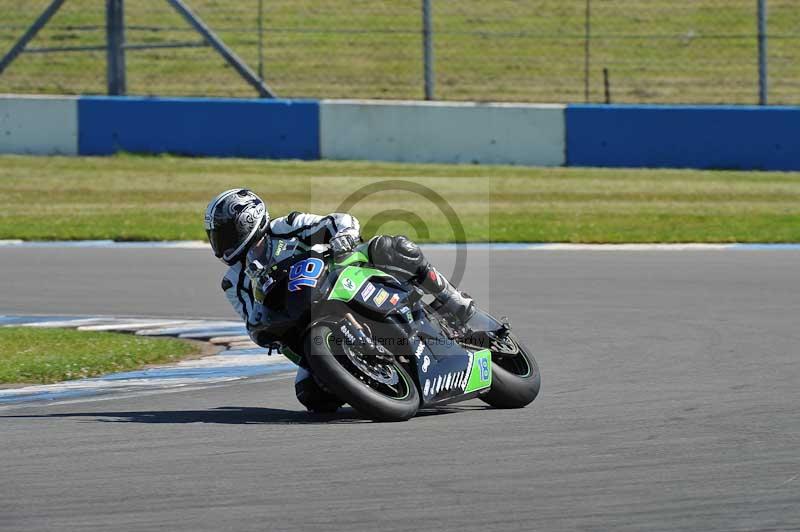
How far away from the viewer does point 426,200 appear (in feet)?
61.0

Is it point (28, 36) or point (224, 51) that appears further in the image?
point (28, 36)

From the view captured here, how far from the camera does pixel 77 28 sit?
21.8 meters

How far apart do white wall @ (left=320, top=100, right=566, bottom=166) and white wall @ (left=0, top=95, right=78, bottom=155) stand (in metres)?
3.55

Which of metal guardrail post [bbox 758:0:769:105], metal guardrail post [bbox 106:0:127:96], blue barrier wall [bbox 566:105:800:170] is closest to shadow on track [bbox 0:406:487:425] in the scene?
blue barrier wall [bbox 566:105:800:170]

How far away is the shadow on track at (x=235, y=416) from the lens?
713 centimetres

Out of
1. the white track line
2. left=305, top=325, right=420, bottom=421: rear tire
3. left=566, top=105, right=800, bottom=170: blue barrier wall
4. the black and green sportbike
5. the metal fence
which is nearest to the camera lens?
left=305, top=325, right=420, bottom=421: rear tire

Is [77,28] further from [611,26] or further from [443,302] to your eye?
[443,302]

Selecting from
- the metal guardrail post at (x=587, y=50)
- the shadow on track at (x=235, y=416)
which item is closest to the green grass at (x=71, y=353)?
the shadow on track at (x=235, y=416)

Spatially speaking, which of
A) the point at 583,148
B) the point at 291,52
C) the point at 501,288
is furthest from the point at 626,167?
the point at 501,288

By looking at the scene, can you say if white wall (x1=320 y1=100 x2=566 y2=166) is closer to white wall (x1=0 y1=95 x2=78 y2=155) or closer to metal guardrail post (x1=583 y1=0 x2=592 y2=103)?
metal guardrail post (x1=583 y1=0 x2=592 y2=103)

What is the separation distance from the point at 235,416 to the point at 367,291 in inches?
39.8

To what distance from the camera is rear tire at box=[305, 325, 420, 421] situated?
654 cm

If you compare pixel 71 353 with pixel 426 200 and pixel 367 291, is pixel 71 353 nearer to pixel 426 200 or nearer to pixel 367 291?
pixel 367 291

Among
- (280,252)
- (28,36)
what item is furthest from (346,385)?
(28,36)
